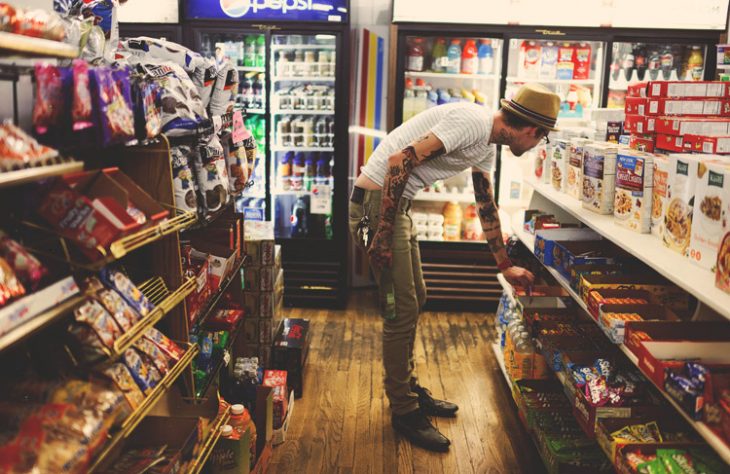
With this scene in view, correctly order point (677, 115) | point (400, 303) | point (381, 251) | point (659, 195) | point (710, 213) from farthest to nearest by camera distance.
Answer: point (400, 303), point (381, 251), point (677, 115), point (659, 195), point (710, 213)

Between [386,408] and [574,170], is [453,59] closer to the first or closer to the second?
[574,170]

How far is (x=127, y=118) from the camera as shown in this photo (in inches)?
80.7

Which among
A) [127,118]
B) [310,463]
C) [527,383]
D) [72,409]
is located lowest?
[310,463]

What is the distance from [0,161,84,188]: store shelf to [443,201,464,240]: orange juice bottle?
167 inches

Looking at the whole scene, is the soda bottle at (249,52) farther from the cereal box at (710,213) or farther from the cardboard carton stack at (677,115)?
the cereal box at (710,213)

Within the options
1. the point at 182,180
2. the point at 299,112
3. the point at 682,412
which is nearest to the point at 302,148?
the point at 299,112

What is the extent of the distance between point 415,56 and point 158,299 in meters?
3.88

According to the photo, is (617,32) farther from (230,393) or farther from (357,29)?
(230,393)

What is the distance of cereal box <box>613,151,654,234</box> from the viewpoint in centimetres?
278

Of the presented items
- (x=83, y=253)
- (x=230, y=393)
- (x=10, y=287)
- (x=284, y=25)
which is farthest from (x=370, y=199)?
(x=284, y=25)

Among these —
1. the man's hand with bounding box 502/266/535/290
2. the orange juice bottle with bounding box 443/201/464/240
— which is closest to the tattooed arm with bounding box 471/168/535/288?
the man's hand with bounding box 502/266/535/290

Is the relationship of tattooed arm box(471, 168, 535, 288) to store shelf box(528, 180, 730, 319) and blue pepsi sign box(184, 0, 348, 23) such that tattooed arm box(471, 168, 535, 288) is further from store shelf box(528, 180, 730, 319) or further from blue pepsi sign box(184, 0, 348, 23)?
blue pepsi sign box(184, 0, 348, 23)

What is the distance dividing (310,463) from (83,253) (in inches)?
76.0

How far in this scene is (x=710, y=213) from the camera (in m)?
2.25
